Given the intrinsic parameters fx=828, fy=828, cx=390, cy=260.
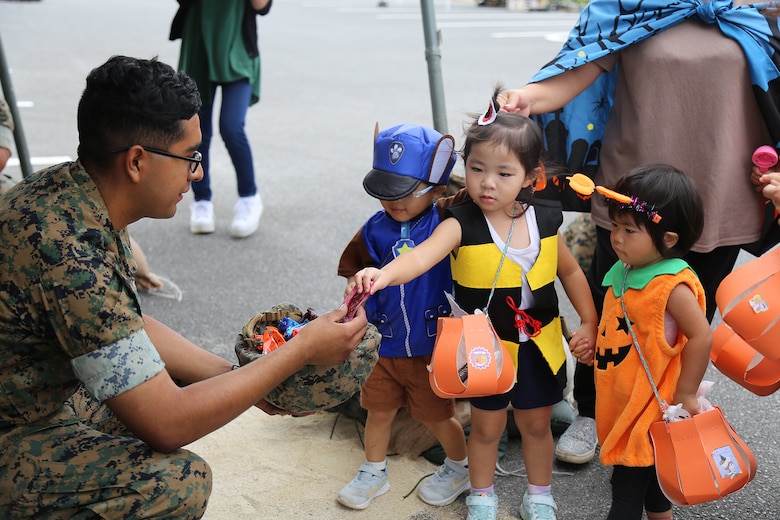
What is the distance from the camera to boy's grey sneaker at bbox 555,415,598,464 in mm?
2902

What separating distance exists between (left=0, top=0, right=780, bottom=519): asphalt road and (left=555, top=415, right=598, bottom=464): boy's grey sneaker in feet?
0.17

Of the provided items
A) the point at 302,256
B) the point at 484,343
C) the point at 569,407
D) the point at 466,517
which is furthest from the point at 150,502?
the point at 302,256

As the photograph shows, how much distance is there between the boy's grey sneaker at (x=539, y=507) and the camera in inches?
102

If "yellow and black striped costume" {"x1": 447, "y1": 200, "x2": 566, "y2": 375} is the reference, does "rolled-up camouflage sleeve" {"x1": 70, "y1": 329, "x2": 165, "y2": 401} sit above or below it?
above

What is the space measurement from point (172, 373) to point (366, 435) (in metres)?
0.70

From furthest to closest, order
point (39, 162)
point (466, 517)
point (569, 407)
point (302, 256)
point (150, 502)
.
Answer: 1. point (39, 162)
2. point (302, 256)
3. point (569, 407)
4. point (466, 517)
5. point (150, 502)

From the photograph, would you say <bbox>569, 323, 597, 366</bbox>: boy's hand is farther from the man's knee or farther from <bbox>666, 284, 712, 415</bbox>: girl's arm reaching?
the man's knee

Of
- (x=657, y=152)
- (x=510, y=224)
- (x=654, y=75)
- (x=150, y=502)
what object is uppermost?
(x=654, y=75)

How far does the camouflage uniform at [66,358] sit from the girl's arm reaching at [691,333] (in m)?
1.30

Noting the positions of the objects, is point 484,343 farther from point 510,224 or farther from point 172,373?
point 172,373

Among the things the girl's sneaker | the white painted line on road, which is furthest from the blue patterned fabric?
the white painted line on road

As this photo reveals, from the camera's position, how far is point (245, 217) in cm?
521

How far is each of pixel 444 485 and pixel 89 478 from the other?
1241 mm

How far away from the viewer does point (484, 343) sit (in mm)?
2305
